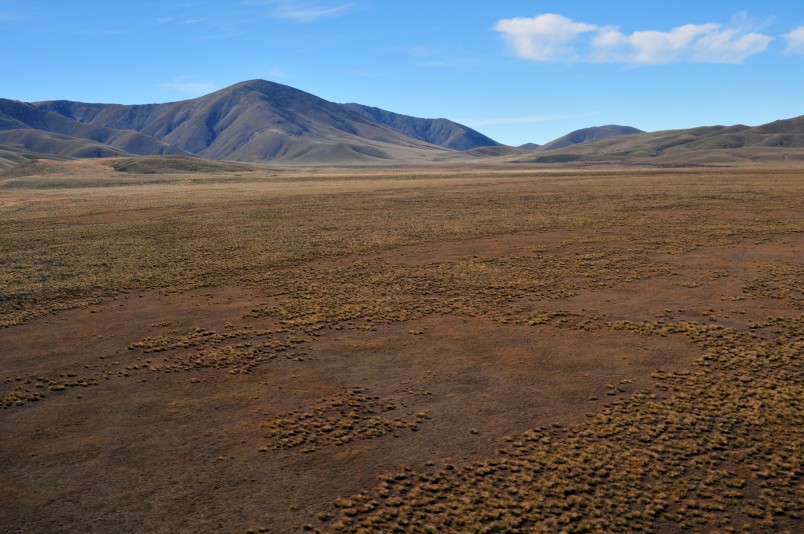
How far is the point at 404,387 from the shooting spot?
2019 cm

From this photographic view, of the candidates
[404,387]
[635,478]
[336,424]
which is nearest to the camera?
[635,478]

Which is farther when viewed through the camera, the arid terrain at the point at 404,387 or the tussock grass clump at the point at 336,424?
the tussock grass clump at the point at 336,424

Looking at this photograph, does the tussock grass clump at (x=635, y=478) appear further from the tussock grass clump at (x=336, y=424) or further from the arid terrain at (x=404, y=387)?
the tussock grass clump at (x=336, y=424)

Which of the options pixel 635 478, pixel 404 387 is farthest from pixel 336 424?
pixel 635 478

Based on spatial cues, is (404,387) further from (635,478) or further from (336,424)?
(635,478)

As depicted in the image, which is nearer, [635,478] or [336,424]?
[635,478]

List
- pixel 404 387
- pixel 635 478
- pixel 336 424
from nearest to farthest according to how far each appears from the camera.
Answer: pixel 635 478 → pixel 336 424 → pixel 404 387

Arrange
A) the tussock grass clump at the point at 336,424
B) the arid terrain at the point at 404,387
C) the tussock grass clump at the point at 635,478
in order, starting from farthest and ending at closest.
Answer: the tussock grass clump at the point at 336,424
the arid terrain at the point at 404,387
the tussock grass clump at the point at 635,478

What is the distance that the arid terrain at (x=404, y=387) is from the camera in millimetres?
13516

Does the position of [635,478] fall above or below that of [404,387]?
below

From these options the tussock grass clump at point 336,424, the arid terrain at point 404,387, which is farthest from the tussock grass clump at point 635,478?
the tussock grass clump at point 336,424

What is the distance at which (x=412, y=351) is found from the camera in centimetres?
2367

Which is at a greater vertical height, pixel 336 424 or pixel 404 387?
pixel 404 387

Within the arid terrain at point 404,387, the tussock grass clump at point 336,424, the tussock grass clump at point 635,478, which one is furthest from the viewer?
the tussock grass clump at point 336,424
